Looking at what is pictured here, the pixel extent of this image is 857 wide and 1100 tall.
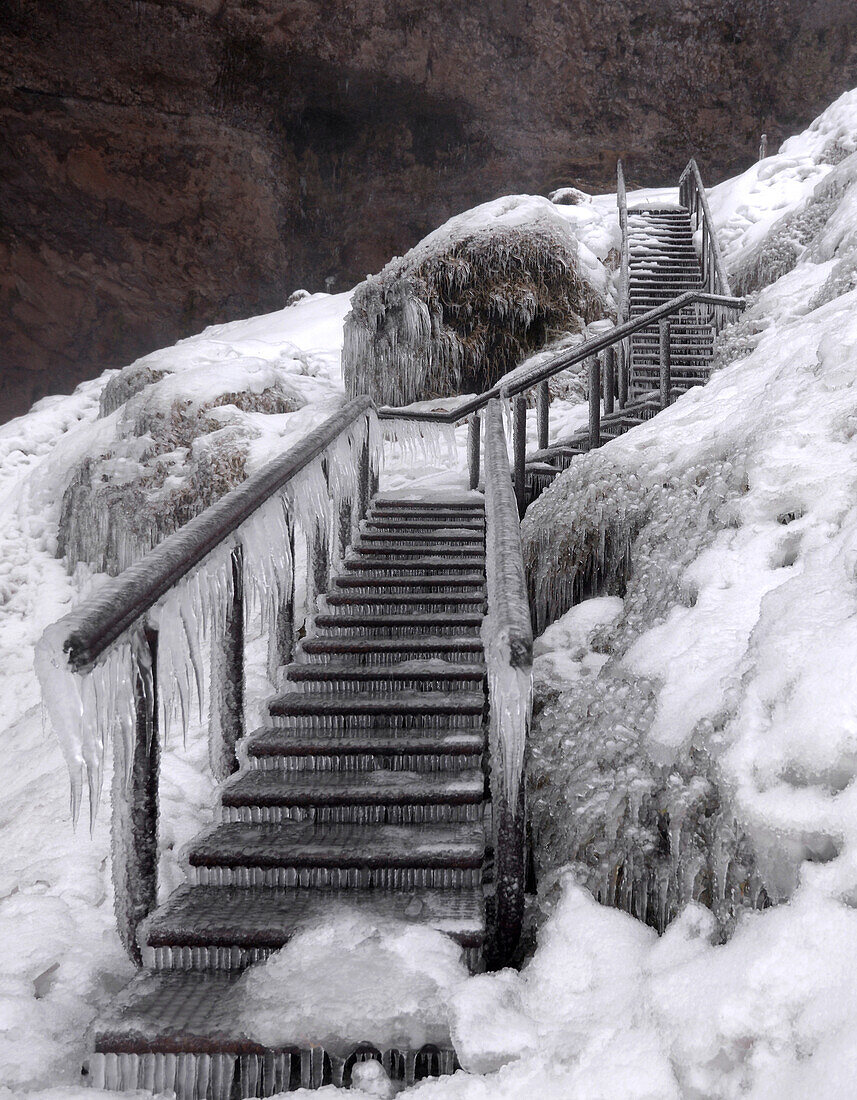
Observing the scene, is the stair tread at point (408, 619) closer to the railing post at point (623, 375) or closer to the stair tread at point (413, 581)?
the stair tread at point (413, 581)

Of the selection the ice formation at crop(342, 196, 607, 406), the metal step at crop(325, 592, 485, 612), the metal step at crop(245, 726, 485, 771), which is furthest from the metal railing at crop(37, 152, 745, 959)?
the ice formation at crop(342, 196, 607, 406)

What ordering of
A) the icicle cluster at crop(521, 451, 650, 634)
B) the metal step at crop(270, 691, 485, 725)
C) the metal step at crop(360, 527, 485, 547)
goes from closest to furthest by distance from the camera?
the metal step at crop(270, 691, 485, 725) → the icicle cluster at crop(521, 451, 650, 634) → the metal step at crop(360, 527, 485, 547)

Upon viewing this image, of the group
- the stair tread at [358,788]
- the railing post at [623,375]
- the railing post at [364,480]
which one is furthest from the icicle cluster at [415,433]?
the stair tread at [358,788]

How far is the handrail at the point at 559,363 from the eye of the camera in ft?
17.3

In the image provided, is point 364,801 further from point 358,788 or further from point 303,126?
point 303,126

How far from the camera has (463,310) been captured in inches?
426

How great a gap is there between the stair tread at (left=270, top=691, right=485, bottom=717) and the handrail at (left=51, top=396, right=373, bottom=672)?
82cm

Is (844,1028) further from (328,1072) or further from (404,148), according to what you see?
(404,148)

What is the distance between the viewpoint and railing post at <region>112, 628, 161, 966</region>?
2.16 meters

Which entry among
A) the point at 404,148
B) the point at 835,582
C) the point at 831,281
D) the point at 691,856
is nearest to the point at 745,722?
the point at 691,856

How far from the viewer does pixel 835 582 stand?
2.27m

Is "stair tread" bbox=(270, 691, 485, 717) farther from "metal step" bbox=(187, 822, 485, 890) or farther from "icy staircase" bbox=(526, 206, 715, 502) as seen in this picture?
"icy staircase" bbox=(526, 206, 715, 502)

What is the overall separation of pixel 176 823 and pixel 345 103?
2139 cm

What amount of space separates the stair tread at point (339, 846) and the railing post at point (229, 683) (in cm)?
29
